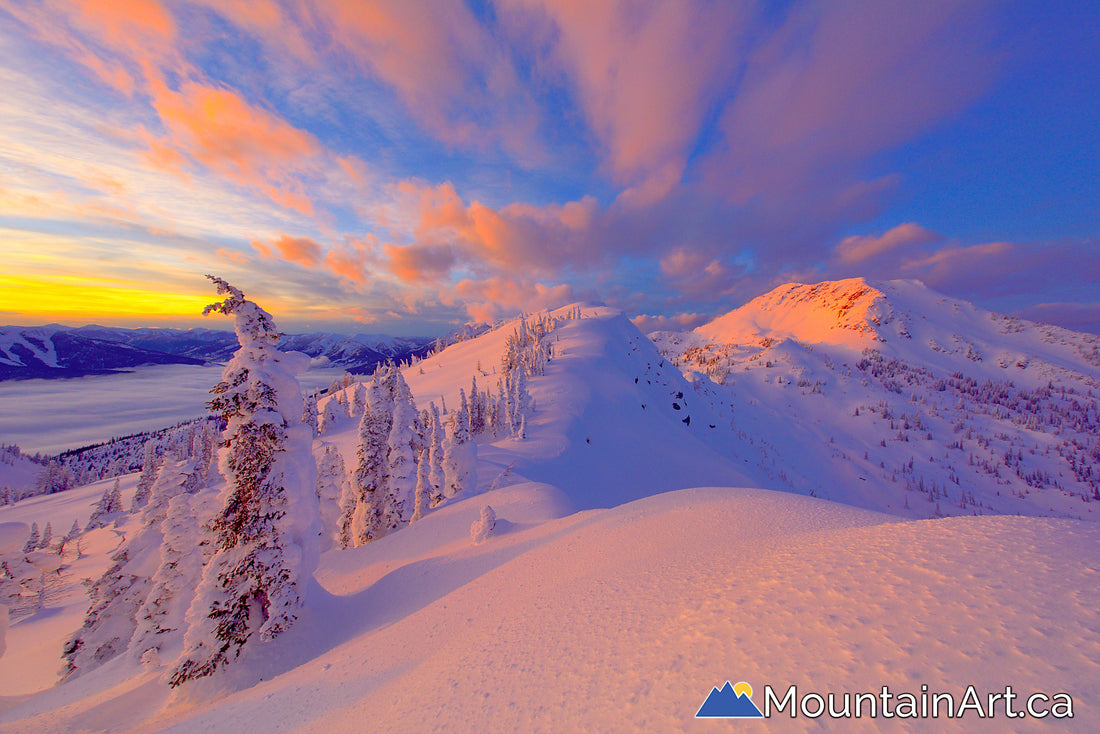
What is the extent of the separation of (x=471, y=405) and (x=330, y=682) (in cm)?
4105

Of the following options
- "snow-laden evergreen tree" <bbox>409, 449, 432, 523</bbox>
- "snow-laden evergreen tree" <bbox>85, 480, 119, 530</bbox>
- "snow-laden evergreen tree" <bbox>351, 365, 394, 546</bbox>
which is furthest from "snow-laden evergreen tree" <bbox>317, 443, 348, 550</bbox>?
"snow-laden evergreen tree" <bbox>85, 480, 119, 530</bbox>

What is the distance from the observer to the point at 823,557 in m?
5.70

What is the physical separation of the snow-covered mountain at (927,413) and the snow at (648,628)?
183 feet

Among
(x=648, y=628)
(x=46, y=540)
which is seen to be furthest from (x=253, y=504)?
(x=46, y=540)

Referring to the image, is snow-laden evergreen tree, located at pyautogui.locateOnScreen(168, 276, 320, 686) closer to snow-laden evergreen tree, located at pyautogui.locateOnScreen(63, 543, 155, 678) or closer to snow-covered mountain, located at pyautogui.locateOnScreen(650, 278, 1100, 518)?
snow-laden evergreen tree, located at pyautogui.locateOnScreen(63, 543, 155, 678)

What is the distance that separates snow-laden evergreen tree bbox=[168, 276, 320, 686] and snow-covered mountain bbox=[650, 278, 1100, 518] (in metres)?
60.8

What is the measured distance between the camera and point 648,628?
5039 millimetres

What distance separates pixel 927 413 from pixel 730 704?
12228cm

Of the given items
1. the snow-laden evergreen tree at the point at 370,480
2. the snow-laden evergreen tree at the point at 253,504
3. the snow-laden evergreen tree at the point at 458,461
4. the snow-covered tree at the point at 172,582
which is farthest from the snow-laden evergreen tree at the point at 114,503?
the snow-laden evergreen tree at the point at 253,504

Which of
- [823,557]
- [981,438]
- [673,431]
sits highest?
[823,557]

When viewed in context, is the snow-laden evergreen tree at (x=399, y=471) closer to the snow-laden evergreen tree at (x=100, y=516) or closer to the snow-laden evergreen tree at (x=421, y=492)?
the snow-laden evergreen tree at (x=421, y=492)

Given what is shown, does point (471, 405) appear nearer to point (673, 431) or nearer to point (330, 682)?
point (673, 431)

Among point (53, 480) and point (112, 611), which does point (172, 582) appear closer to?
point (112, 611)

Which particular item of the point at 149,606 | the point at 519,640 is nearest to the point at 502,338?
the point at 149,606
